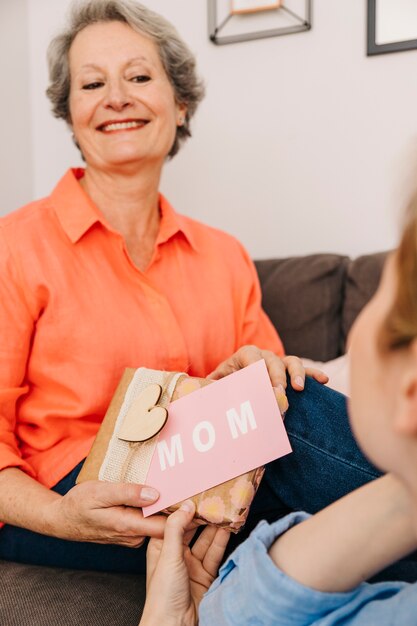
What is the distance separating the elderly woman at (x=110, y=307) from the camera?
106cm

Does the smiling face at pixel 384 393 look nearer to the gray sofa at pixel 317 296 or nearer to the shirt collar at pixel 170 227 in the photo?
the shirt collar at pixel 170 227

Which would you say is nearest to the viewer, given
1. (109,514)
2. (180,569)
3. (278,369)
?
(180,569)

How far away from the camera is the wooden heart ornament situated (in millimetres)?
990

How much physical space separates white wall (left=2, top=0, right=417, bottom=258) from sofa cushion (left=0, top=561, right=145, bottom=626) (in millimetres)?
1155

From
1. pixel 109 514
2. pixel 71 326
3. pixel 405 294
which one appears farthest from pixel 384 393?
pixel 71 326

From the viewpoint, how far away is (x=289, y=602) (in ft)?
2.06

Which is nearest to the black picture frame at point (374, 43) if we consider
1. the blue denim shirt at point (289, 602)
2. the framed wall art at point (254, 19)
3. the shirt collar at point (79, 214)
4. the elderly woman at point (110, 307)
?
the framed wall art at point (254, 19)

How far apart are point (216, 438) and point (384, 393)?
512mm

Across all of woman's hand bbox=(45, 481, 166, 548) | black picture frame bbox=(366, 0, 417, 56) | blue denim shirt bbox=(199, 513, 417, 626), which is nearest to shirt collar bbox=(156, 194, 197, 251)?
woman's hand bbox=(45, 481, 166, 548)

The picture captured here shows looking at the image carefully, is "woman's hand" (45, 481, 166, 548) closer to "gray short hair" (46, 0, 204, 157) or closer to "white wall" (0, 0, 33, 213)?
"gray short hair" (46, 0, 204, 157)

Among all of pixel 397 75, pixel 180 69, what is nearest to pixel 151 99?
pixel 180 69

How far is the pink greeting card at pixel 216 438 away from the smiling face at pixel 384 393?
1.49 ft

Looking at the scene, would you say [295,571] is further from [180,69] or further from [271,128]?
[271,128]

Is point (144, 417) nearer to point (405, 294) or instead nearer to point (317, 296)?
point (405, 294)
